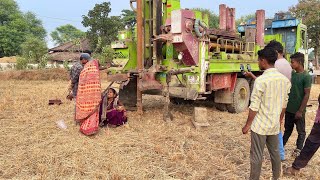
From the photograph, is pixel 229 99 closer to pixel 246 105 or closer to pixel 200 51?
pixel 246 105

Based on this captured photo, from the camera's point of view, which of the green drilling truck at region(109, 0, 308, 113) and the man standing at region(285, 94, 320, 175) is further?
the green drilling truck at region(109, 0, 308, 113)

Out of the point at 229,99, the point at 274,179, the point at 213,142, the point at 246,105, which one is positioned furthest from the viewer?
the point at 246,105

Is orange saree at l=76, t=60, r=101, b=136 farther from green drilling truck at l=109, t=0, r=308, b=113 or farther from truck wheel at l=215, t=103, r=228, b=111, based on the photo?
truck wheel at l=215, t=103, r=228, b=111

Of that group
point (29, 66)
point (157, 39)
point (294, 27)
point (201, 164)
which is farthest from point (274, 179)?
point (29, 66)

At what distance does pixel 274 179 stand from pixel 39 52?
23569 millimetres

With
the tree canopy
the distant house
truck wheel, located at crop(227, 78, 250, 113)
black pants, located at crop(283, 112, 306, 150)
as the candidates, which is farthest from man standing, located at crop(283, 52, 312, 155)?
the tree canopy

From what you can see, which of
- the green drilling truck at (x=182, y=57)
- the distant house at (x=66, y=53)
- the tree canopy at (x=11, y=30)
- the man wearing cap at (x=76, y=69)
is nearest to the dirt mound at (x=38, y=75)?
the green drilling truck at (x=182, y=57)

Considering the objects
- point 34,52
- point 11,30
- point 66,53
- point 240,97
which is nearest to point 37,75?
point 34,52

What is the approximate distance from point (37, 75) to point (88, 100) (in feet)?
45.8

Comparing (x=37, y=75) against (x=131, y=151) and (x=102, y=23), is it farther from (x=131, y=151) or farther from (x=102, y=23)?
(x=131, y=151)

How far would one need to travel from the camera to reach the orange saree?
504cm

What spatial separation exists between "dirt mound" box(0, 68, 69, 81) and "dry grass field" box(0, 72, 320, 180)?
470 inches

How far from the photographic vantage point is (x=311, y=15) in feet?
72.8

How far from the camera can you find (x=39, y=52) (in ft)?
79.0
